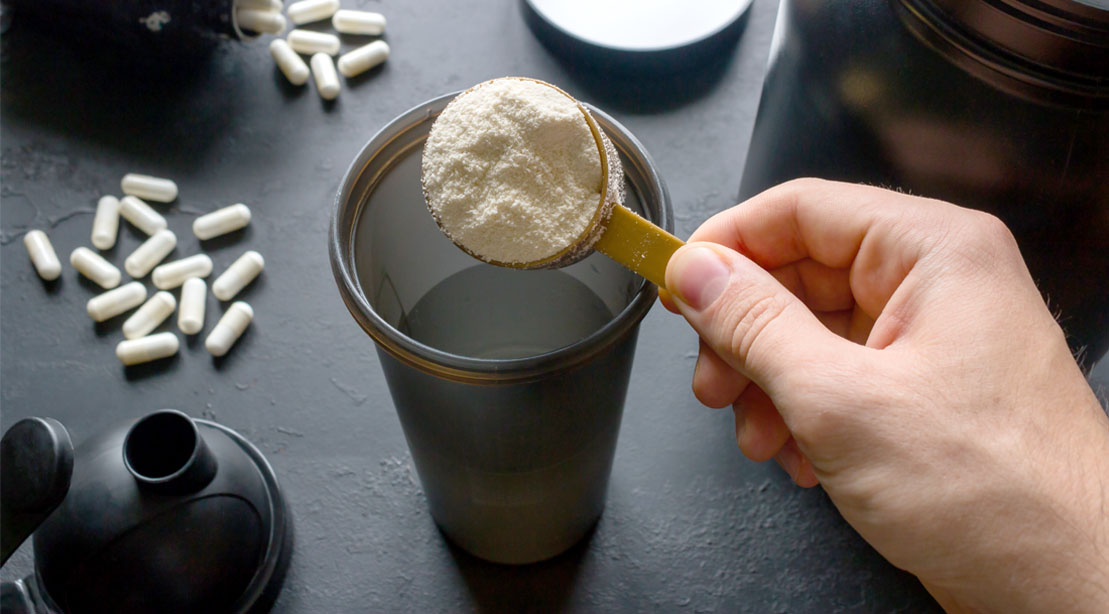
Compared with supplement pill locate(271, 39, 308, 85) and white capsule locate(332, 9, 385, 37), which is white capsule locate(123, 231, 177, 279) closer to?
supplement pill locate(271, 39, 308, 85)

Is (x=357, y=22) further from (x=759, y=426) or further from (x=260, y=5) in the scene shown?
(x=759, y=426)

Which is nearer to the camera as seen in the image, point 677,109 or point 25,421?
point 25,421

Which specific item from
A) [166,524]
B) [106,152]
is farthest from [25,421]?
[106,152]

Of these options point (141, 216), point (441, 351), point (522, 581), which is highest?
point (441, 351)

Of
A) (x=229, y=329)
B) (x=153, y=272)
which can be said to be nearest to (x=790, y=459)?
(x=229, y=329)

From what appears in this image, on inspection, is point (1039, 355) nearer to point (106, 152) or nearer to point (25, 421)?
point (25, 421)
